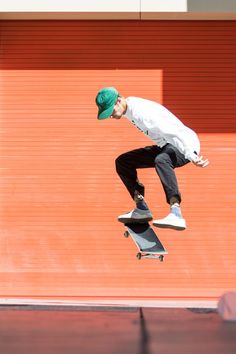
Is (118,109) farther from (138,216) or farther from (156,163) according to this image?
(138,216)

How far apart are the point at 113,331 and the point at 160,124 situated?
2.10 m

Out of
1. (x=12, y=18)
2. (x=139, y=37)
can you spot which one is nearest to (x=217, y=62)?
(x=139, y=37)

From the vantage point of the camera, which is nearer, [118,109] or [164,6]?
[118,109]

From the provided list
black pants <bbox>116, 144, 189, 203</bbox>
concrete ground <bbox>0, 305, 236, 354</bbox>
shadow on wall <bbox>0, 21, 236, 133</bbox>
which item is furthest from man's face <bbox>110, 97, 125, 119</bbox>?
shadow on wall <bbox>0, 21, 236, 133</bbox>

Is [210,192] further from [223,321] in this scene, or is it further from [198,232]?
[223,321]

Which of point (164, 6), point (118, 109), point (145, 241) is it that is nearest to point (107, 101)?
point (118, 109)

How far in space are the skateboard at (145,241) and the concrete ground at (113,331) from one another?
750mm

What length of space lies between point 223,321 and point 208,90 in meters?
4.84

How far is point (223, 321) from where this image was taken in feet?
31.6

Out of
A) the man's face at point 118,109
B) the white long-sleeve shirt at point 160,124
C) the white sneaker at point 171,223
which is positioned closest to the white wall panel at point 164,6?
the white long-sleeve shirt at point 160,124

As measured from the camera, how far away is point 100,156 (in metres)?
13.3

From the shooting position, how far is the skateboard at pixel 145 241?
8695 mm

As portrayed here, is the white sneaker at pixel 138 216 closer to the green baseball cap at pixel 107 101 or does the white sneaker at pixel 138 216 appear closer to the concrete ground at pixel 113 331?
the concrete ground at pixel 113 331

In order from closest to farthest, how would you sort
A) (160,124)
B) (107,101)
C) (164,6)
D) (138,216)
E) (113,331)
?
(107,101), (160,124), (113,331), (138,216), (164,6)
